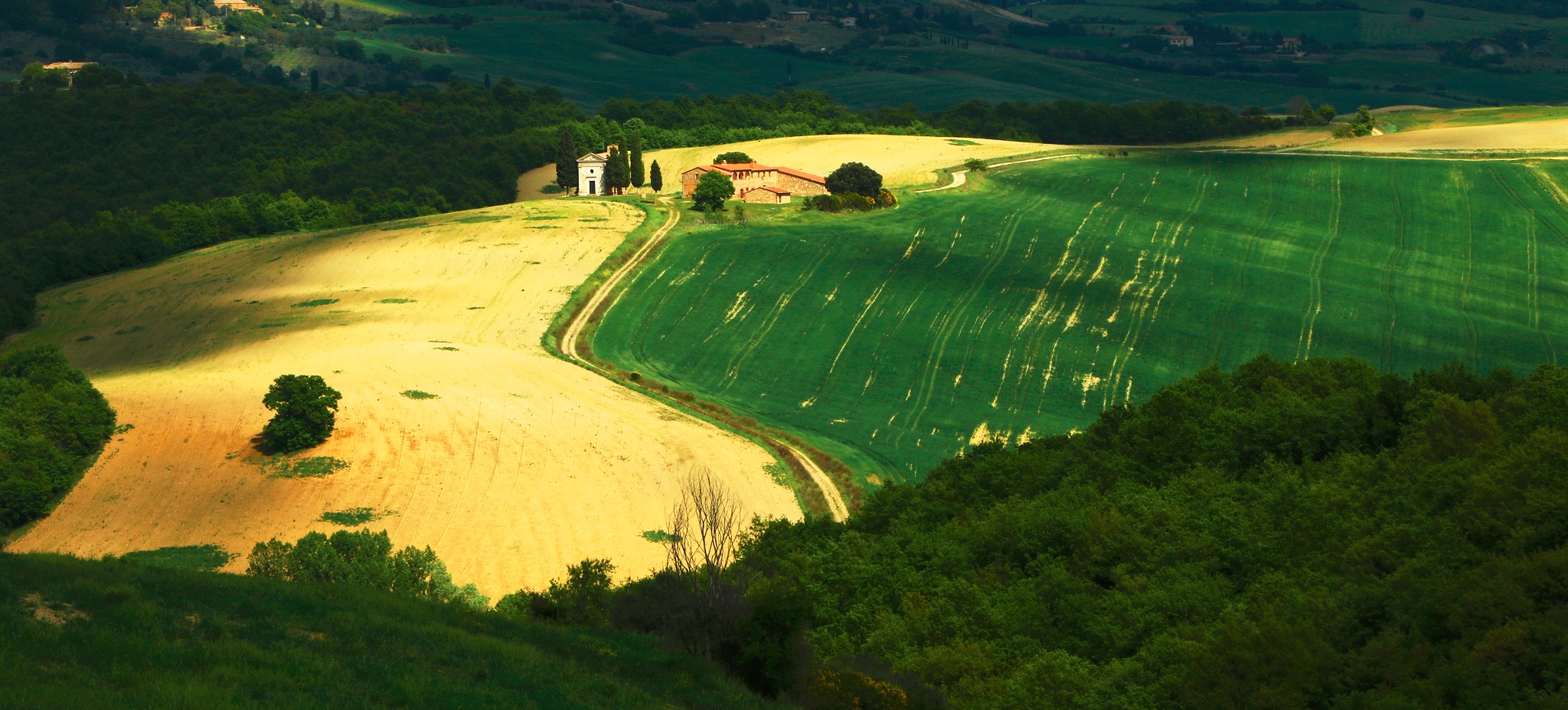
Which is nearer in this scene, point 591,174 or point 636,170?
point 636,170

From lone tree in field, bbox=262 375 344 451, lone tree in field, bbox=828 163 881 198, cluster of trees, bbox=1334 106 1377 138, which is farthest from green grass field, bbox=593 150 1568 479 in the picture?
cluster of trees, bbox=1334 106 1377 138

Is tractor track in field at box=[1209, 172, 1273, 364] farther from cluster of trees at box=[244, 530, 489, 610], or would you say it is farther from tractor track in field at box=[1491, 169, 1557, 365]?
cluster of trees at box=[244, 530, 489, 610]

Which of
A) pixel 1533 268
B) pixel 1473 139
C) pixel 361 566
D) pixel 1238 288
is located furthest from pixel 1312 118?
pixel 361 566

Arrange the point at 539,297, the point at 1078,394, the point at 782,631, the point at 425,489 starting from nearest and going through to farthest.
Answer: the point at 782,631
the point at 425,489
the point at 1078,394
the point at 539,297

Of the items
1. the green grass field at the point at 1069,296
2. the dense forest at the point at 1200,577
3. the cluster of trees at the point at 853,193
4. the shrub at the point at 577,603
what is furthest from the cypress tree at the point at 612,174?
the shrub at the point at 577,603

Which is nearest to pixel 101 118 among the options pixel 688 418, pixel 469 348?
pixel 469 348

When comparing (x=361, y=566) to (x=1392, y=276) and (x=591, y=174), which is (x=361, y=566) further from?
(x=591, y=174)

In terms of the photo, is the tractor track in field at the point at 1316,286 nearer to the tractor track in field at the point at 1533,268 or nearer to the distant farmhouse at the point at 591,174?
the tractor track in field at the point at 1533,268

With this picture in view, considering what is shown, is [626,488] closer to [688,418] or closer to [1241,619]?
[688,418]
